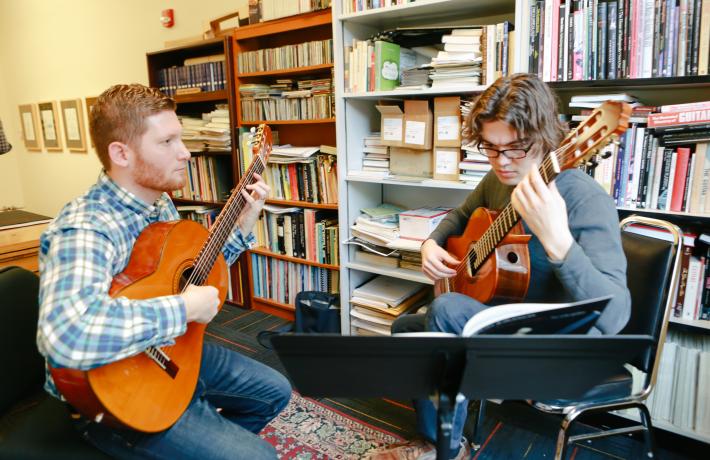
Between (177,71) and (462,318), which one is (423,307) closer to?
(462,318)

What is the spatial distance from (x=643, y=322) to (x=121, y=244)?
1420 mm

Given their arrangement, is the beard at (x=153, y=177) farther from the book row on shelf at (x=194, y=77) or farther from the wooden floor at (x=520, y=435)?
the book row on shelf at (x=194, y=77)

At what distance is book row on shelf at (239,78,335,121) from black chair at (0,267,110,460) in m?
1.67

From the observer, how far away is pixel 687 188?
1557mm

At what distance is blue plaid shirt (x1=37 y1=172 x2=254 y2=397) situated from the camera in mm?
921

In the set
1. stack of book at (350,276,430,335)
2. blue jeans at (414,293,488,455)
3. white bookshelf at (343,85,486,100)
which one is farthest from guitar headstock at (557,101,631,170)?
stack of book at (350,276,430,335)

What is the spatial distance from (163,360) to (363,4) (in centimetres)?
175

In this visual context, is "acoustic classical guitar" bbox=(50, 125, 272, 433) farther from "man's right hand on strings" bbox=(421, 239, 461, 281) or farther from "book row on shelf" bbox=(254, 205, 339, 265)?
"book row on shelf" bbox=(254, 205, 339, 265)

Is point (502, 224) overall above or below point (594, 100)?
below

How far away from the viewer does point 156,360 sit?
3.61 ft

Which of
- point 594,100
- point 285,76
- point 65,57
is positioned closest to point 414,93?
point 594,100

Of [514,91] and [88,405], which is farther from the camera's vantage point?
[514,91]

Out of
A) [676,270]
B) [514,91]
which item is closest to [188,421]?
[514,91]

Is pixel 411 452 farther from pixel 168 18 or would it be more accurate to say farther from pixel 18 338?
pixel 168 18
